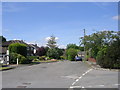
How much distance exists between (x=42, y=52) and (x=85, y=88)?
8154cm

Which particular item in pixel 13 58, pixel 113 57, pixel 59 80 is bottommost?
pixel 59 80

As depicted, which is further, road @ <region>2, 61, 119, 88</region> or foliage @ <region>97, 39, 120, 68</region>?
foliage @ <region>97, 39, 120, 68</region>

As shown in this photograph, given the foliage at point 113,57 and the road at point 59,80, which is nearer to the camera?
the road at point 59,80

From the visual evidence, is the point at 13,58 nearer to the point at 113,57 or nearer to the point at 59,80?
the point at 113,57

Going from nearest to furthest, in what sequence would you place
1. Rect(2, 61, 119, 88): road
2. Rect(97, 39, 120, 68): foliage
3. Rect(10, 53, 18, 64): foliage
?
Rect(2, 61, 119, 88): road, Rect(97, 39, 120, 68): foliage, Rect(10, 53, 18, 64): foliage

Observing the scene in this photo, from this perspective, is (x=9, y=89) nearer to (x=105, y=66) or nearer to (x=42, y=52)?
(x=105, y=66)

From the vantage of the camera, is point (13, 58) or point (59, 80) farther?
point (13, 58)

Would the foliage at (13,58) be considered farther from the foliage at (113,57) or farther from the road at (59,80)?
the foliage at (113,57)

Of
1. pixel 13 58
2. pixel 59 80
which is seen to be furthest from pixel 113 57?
pixel 13 58

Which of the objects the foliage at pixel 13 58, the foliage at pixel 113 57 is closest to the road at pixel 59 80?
the foliage at pixel 113 57

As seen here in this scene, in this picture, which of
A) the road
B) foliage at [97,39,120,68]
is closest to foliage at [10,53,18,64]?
the road

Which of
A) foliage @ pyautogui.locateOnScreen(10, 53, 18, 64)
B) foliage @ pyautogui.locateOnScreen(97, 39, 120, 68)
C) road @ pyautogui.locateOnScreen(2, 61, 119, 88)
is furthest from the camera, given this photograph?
foliage @ pyautogui.locateOnScreen(10, 53, 18, 64)

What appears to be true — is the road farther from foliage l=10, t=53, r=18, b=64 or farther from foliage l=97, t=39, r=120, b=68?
foliage l=10, t=53, r=18, b=64

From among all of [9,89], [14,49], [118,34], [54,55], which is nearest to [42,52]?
[54,55]
